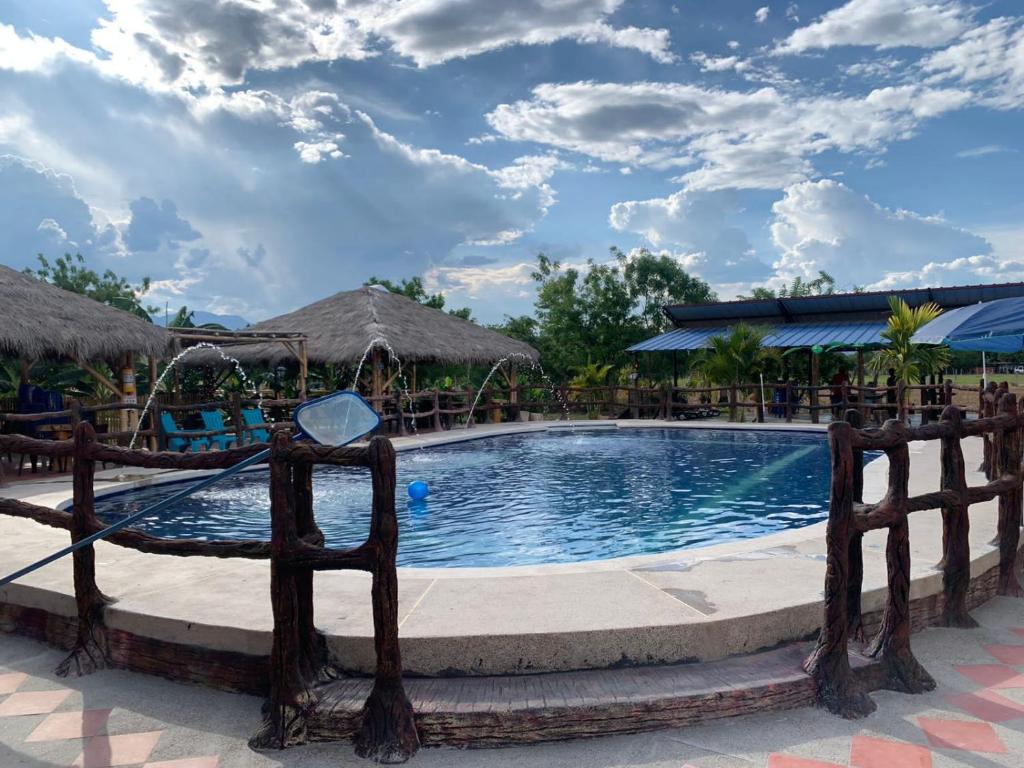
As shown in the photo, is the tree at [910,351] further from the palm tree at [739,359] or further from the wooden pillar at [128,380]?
the wooden pillar at [128,380]

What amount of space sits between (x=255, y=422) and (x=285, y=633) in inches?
494

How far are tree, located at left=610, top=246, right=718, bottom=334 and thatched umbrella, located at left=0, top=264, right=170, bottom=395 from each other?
18.2 m

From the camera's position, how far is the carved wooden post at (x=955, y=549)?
405 centimetres

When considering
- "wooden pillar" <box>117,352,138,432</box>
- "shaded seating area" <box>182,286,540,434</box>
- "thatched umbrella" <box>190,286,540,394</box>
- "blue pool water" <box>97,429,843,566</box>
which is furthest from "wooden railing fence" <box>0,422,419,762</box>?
"thatched umbrella" <box>190,286,540,394</box>

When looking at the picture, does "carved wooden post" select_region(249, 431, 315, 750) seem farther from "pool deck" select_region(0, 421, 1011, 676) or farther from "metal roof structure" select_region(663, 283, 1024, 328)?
"metal roof structure" select_region(663, 283, 1024, 328)

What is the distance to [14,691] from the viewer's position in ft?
11.3

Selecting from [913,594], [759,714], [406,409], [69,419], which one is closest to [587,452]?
[406,409]

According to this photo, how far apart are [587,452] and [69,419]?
8.11 meters

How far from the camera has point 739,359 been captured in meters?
18.7

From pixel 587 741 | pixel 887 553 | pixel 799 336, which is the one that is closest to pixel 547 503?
pixel 887 553

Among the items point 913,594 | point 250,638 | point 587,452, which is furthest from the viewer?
point 587,452

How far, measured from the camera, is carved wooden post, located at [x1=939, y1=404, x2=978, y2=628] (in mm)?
4051

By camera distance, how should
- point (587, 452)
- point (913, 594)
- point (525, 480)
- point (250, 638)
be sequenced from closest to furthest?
point (250, 638) < point (913, 594) < point (525, 480) < point (587, 452)

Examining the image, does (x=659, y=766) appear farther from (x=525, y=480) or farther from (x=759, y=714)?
(x=525, y=480)
